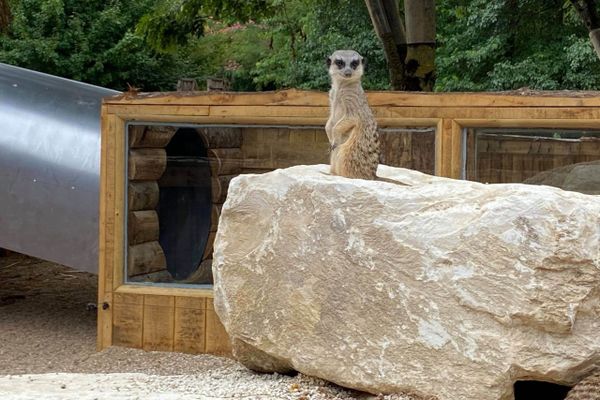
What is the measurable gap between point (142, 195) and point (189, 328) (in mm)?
954

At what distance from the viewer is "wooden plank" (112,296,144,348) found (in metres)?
6.80

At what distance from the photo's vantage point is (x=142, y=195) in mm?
6797

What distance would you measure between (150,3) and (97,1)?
34.6 inches

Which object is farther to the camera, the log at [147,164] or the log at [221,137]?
the log at [147,164]

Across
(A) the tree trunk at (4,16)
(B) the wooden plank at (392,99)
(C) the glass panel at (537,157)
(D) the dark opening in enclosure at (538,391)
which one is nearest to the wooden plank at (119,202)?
(B) the wooden plank at (392,99)

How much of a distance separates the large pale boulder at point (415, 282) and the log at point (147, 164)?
75.1 inches

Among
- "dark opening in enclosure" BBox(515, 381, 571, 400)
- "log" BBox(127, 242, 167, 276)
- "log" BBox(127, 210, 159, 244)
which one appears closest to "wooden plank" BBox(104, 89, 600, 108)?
"log" BBox(127, 210, 159, 244)

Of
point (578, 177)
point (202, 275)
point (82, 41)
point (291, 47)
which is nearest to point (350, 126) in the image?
point (578, 177)

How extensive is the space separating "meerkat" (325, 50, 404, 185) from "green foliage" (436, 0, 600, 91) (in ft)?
29.6

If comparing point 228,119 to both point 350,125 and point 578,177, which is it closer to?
point 350,125

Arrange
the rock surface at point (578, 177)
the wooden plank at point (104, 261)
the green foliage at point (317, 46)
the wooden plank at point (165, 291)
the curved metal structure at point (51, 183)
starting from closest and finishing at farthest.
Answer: the rock surface at point (578, 177), the wooden plank at point (165, 291), the wooden plank at point (104, 261), the curved metal structure at point (51, 183), the green foliage at point (317, 46)

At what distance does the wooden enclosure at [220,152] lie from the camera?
19.1 feet

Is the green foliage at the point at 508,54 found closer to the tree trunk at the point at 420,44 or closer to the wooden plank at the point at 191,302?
the tree trunk at the point at 420,44

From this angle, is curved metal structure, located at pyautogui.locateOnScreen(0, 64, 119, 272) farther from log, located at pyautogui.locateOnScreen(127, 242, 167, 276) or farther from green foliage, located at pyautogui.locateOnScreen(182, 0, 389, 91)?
green foliage, located at pyautogui.locateOnScreen(182, 0, 389, 91)
